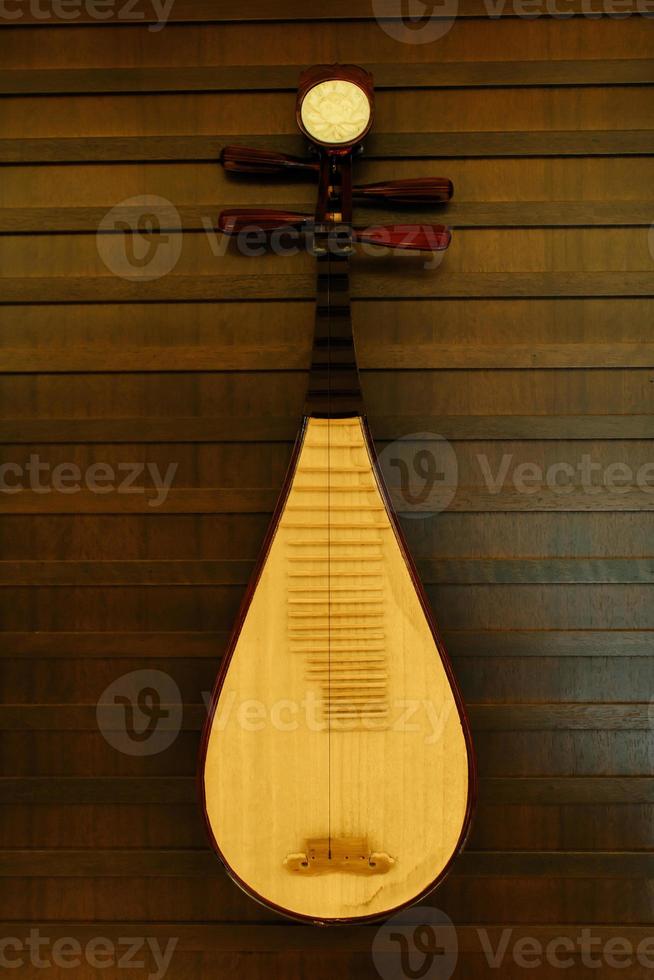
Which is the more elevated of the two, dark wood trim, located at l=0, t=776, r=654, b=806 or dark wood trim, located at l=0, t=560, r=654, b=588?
dark wood trim, located at l=0, t=560, r=654, b=588

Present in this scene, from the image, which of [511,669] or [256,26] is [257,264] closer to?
[256,26]

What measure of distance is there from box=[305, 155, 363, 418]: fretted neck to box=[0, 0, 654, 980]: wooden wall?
10 cm

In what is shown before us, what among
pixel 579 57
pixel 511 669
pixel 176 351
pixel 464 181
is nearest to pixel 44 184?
pixel 176 351

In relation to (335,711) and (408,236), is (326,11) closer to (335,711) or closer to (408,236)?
(408,236)

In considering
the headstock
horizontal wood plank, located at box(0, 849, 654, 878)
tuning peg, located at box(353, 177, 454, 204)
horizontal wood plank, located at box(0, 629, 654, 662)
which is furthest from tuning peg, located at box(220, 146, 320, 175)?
horizontal wood plank, located at box(0, 849, 654, 878)

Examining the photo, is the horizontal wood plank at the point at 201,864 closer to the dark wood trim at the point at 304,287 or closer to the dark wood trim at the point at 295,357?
the dark wood trim at the point at 295,357

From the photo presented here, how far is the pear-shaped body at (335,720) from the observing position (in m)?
1.04

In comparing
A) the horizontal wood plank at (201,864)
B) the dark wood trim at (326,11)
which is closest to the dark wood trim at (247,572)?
the horizontal wood plank at (201,864)

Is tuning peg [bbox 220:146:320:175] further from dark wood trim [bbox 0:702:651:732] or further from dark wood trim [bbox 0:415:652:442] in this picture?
dark wood trim [bbox 0:702:651:732]

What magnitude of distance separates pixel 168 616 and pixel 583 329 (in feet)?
3.14

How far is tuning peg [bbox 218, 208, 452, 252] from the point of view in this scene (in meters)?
1.12

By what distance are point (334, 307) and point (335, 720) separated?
0.70 m

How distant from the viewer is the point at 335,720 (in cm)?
106

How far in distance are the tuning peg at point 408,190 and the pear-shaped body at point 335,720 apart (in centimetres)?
42
